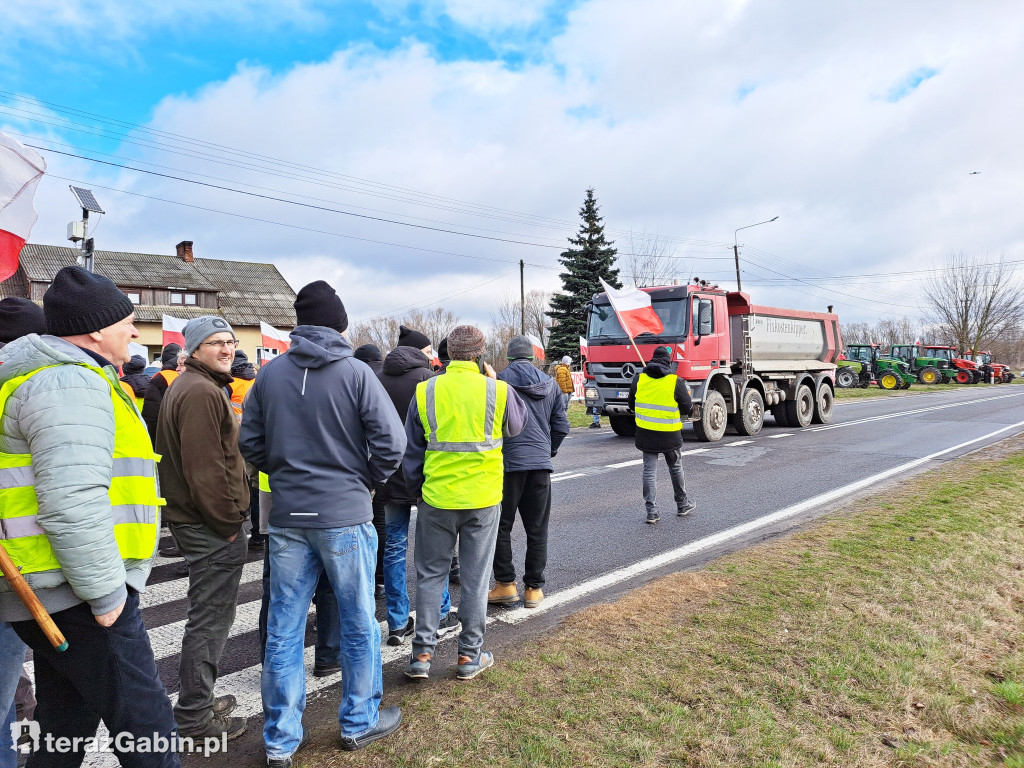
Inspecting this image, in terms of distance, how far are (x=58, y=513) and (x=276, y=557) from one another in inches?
43.5

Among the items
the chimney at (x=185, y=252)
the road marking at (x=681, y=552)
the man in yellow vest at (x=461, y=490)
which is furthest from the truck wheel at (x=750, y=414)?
the chimney at (x=185, y=252)

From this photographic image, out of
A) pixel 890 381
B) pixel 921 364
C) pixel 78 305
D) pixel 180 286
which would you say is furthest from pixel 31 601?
pixel 921 364

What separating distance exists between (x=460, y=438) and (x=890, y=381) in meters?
41.0

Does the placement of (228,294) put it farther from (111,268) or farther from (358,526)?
(358,526)

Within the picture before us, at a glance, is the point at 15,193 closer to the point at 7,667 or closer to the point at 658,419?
the point at 7,667

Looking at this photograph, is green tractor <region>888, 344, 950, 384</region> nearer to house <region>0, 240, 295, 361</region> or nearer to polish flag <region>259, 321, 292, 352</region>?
house <region>0, 240, 295, 361</region>

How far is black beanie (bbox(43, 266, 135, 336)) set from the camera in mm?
2221

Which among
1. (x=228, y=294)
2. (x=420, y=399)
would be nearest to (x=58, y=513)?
(x=420, y=399)

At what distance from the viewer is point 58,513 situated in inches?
77.4

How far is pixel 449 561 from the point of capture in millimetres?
3791

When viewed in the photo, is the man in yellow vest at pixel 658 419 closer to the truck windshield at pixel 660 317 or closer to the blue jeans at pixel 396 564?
the blue jeans at pixel 396 564

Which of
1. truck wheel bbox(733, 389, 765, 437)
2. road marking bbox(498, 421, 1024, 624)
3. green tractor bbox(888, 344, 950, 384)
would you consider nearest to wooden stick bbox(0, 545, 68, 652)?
road marking bbox(498, 421, 1024, 624)

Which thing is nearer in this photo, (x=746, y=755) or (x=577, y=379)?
(x=746, y=755)

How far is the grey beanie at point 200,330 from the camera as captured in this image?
134 inches
